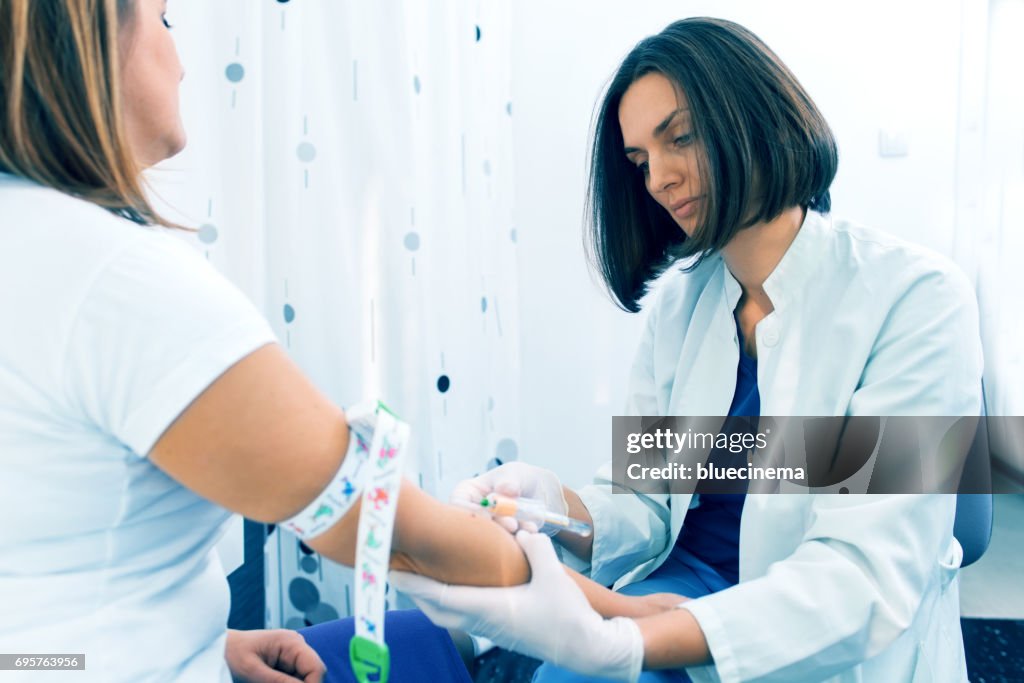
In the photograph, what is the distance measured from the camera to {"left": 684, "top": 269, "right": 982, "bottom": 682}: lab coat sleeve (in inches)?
28.7

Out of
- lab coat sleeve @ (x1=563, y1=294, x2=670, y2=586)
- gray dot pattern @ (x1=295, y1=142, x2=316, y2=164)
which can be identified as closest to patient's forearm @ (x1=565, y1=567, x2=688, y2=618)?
lab coat sleeve @ (x1=563, y1=294, x2=670, y2=586)

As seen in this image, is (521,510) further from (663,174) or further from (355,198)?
(355,198)

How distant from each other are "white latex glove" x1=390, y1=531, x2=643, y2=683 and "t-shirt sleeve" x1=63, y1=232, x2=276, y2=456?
12.1 inches

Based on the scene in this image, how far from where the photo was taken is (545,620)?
71 cm

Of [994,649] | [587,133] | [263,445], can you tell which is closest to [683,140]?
[263,445]

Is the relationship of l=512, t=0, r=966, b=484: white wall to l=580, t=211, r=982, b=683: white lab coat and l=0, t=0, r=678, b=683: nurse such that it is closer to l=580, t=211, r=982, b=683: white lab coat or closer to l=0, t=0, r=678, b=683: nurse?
l=580, t=211, r=982, b=683: white lab coat

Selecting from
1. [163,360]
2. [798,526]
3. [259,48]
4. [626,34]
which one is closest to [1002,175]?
[626,34]

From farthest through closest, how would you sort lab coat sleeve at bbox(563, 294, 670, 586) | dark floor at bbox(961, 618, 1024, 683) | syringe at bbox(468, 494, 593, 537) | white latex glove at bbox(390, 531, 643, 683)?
dark floor at bbox(961, 618, 1024, 683), lab coat sleeve at bbox(563, 294, 670, 586), syringe at bbox(468, 494, 593, 537), white latex glove at bbox(390, 531, 643, 683)

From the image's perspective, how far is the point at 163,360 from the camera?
0.47 m

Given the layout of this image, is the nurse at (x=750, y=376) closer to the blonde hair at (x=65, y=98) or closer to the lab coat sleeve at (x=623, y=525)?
the lab coat sleeve at (x=623, y=525)

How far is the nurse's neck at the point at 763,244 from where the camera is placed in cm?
103

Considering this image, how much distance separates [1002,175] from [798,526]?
6.64 ft

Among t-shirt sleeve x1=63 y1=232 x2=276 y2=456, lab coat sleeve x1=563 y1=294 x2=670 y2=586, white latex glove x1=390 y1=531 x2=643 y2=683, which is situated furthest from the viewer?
lab coat sleeve x1=563 y1=294 x2=670 y2=586

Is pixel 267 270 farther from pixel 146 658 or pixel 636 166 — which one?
pixel 146 658
